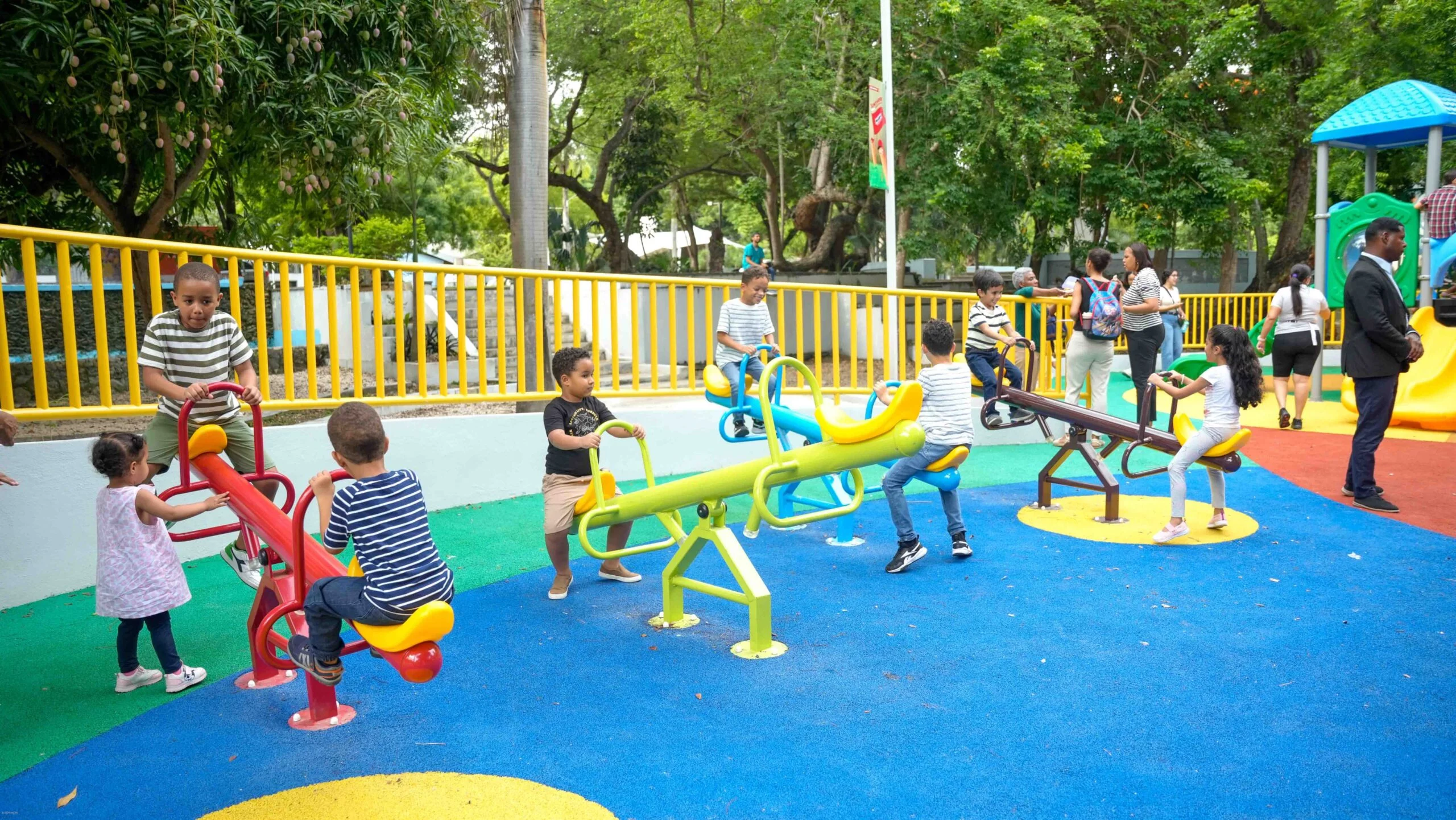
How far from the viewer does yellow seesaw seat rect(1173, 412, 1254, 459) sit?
20.7 feet

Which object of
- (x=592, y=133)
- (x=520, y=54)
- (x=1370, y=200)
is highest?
(x=592, y=133)

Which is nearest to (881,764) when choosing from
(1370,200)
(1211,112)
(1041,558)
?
(1041,558)

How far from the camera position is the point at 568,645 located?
471cm

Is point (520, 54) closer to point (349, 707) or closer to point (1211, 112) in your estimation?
point (349, 707)

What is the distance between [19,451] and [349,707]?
8.88 ft

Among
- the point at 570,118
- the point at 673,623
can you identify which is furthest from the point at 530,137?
the point at 570,118

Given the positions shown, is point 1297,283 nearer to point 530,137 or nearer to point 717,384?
point 717,384

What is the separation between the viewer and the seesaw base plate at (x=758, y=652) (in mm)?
4535

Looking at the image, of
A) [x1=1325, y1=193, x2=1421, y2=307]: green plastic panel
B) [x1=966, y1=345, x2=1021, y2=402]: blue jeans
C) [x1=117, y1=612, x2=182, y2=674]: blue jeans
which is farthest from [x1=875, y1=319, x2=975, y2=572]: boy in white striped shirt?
[x1=1325, y1=193, x2=1421, y2=307]: green plastic panel

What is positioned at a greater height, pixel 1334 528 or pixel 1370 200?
pixel 1370 200

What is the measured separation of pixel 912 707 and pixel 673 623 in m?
1.40

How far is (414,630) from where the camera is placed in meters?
3.15

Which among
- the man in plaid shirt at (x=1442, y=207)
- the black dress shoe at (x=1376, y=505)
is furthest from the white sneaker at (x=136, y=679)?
the man in plaid shirt at (x=1442, y=207)

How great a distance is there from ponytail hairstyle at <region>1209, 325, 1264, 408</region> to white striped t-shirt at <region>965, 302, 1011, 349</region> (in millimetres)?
2209
